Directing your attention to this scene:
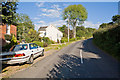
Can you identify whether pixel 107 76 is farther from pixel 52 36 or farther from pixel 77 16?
pixel 77 16

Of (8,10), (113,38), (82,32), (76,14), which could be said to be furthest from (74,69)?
(82,32)

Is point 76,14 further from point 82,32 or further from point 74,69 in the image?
point 74,69

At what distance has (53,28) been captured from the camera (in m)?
46.7

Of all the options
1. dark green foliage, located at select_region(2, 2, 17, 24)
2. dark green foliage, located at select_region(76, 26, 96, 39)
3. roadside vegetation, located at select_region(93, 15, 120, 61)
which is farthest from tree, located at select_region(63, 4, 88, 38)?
dark green foliage, located at select_region(2, 2, 17, 24)

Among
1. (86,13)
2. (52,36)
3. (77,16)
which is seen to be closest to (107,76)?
(52,36)

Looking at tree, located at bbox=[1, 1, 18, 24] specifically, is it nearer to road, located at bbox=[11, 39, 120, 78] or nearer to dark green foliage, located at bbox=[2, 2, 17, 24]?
dark green foliage, located at bbox=[2, 2, 17, 24]

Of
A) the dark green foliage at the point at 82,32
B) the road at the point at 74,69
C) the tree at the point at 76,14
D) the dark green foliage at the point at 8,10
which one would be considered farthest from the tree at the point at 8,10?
the dark green foliage at the point at 82,32

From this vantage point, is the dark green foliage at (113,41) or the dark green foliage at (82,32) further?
the dark green foliage at (82,32)

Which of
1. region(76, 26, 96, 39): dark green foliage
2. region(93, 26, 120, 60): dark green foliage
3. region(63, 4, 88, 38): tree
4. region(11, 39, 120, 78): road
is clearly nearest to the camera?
region(11, 39, 120, 78): road

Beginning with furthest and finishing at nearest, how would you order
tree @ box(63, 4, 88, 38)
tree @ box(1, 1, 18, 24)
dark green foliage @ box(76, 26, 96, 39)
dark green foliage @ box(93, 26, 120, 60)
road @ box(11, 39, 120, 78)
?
dark green foliage @ box(76, 26, 96, 39) → tree @ box(63, 4, 88, 38) → dark green foliage @ box(93, 26, 120, 60) → road @ box(11, 39, 120, 78) → tree @ box(1, 1, 18, 24)

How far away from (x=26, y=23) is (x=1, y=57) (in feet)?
153

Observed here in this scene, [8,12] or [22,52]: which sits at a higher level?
[8,12]

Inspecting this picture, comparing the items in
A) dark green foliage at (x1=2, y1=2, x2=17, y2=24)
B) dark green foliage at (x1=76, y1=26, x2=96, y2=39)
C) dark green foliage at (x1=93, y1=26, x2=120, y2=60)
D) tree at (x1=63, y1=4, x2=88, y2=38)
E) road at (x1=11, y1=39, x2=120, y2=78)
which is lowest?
road at (x1=11, y1=39, x2=120, y2=78)

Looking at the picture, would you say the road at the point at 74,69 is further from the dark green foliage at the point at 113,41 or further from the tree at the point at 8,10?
the tree at the point at 8,10
